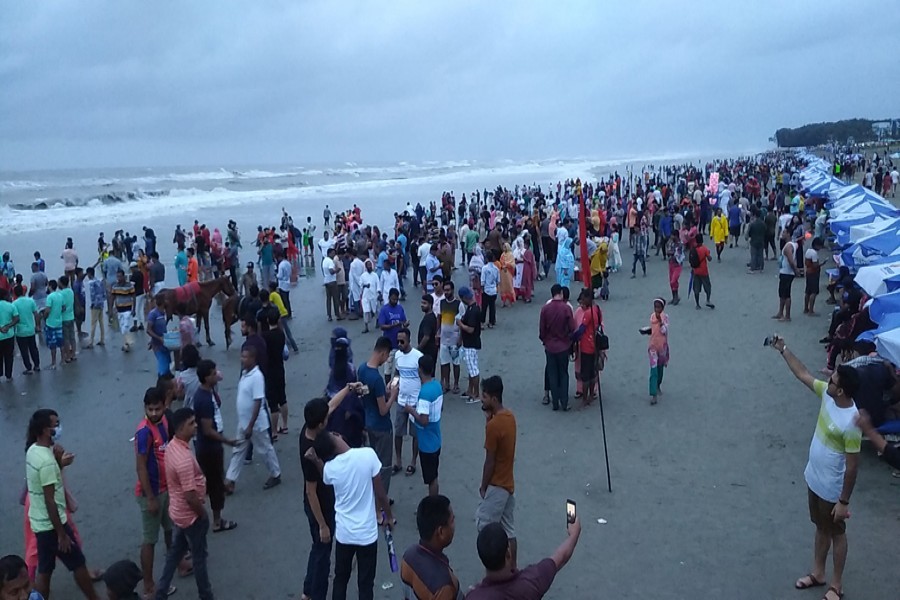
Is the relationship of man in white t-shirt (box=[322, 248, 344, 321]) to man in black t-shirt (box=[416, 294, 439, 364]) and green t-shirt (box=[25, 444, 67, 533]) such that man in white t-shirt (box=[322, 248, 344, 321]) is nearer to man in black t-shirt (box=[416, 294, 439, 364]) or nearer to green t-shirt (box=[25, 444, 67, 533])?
man in black t-shirt (box=[416, 294, 439, 364])

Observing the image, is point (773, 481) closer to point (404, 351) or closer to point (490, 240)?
point (404, 351)

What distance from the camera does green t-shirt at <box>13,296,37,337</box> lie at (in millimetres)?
10984

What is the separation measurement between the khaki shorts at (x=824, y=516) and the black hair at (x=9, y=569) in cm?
509

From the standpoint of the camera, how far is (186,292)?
11.8m

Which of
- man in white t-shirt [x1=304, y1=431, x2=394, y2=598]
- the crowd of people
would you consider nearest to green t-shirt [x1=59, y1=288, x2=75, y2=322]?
the crowd of people

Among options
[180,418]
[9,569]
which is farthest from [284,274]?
[9,569]

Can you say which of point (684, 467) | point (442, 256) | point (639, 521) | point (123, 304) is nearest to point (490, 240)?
A: point (442, 256)

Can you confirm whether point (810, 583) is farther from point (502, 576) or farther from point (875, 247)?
point (875, 247)

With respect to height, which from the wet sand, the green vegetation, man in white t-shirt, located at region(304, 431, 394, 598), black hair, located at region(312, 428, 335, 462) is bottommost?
the wet sand

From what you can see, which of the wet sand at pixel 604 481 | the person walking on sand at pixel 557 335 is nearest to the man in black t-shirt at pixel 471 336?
the wet sand at pixel 604 481

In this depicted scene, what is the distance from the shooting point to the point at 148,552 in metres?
5.11

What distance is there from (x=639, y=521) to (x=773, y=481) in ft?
5.62

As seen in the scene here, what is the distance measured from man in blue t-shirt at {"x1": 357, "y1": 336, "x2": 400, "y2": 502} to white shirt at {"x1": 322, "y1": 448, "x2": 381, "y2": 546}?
4.77ft

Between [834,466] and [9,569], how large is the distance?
5105 mm
